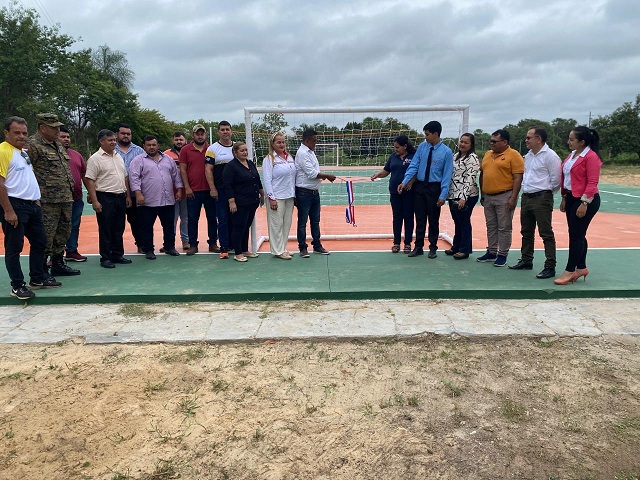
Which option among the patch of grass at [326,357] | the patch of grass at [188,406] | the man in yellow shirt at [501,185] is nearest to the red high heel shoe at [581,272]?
the man in yellow shirt at [501,185]

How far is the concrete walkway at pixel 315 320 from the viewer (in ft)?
13.5

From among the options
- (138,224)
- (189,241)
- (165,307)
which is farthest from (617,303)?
(138,224)

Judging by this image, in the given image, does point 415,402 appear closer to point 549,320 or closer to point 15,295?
point 549,320

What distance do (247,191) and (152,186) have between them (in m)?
1.31

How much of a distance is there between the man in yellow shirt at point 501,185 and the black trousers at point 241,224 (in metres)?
3.07

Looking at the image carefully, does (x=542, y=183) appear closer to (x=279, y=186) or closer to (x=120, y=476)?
(x=279, y=186)

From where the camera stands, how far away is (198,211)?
678cm

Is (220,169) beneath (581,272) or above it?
above

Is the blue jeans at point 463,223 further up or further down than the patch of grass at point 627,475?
further up

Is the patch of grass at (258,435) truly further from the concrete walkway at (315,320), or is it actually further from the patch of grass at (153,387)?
the concrete walkway at (315,320)

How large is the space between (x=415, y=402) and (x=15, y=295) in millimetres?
4268

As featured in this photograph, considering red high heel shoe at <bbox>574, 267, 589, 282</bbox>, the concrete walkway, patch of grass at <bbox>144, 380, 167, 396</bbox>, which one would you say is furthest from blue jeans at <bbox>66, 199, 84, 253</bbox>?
red high heel shoe at <bbox>574, 267, 589, 282</bbox>

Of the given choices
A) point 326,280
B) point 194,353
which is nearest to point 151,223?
point 326,280

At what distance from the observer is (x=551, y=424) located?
2.83 meters
